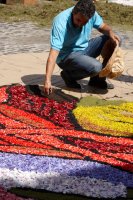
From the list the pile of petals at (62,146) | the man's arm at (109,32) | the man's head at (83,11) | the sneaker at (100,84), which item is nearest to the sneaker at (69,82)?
the sneaker at (100,84)

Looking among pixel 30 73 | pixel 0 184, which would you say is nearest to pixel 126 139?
pixel 0 184

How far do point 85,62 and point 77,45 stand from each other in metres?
0.32

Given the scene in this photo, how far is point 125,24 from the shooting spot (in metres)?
14.7

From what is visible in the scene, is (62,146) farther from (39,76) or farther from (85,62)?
(39,76)

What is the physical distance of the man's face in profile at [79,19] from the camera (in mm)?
6527

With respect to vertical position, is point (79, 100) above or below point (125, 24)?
above

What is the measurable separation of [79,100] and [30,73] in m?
1.62

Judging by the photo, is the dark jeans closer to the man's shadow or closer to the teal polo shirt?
the teal polo shirt

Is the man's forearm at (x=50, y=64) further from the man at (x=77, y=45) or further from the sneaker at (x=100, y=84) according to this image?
the sneaker at (x=100, y=84)

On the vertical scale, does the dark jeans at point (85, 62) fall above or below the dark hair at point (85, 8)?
below

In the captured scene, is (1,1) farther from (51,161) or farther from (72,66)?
(51,161)

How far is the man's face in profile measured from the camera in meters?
6.53

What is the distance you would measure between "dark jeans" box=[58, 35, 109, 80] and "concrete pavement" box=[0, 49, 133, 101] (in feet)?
0.95

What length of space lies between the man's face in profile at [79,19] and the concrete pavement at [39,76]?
3.17 feet
